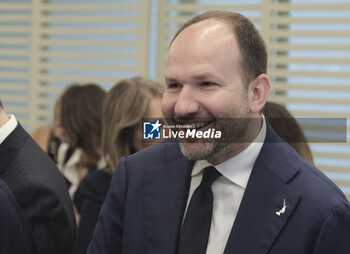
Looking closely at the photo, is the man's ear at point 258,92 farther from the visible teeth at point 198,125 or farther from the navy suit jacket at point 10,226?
the navy suit jacket at point 10,226

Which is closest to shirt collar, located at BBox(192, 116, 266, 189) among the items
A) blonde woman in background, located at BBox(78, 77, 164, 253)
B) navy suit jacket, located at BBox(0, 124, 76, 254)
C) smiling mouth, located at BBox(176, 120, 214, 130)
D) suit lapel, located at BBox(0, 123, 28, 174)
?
smiling mouth, located at BBox(176, 120, 214, 130)

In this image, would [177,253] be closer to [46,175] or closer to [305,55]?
[46,175]

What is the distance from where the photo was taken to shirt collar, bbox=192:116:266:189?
1.11 meters

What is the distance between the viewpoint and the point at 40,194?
1216 mm

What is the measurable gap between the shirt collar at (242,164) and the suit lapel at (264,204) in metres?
0.02

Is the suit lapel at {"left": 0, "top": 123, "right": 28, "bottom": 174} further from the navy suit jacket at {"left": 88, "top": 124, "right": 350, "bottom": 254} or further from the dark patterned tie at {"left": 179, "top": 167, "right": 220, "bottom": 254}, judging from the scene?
the dark patterned tie at {"left": 179, "top": 167, "right": 220, "bottom": 254}

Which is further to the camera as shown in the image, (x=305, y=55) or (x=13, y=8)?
(x=13, y=8)

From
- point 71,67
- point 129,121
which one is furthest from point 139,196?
point 71,67

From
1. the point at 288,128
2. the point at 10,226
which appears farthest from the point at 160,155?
the point at 288,128

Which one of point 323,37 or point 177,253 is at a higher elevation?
point 323,37

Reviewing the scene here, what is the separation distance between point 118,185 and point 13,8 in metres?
2.77

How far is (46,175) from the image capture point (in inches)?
49.8

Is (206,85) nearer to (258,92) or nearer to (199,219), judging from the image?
(258,92)

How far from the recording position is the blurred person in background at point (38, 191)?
1.22 m
